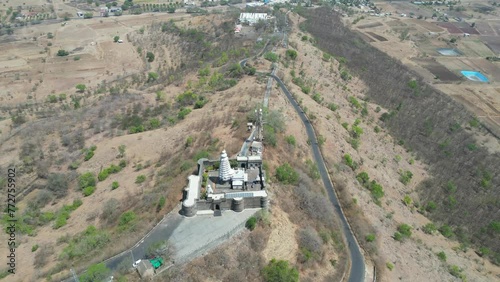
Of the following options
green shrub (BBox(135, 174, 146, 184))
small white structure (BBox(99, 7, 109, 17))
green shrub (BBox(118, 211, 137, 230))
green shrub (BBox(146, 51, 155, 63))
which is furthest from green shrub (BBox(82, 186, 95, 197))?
small white structure (BBox(99, 7, 109, 17))

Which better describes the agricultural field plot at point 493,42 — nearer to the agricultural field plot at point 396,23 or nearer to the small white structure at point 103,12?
the agricultural field plot at point 396,23

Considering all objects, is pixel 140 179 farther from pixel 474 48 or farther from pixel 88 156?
pixel 474 48

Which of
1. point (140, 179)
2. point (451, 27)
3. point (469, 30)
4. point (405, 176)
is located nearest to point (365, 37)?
point (451, 27)

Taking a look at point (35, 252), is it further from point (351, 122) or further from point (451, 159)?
point (451, 159)

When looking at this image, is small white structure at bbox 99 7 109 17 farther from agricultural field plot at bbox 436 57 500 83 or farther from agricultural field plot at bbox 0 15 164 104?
agricultural field plot at bbox 436 57 500 83

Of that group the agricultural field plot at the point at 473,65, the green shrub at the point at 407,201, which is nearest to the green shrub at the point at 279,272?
the green shrub at the point at 407,201

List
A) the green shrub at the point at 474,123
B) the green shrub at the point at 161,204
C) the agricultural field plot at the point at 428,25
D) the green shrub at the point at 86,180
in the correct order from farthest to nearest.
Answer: the agricultural field plot at the point at 428,25
the green shrub at the point at 474,123
the green shrub at the point at 86,180
the green shrub at the point at 161,204
